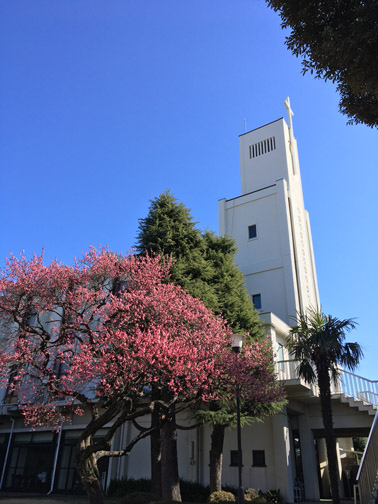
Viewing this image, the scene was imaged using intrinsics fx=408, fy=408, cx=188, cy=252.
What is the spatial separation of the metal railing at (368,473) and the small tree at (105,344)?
160 inches

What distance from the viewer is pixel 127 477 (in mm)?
20047

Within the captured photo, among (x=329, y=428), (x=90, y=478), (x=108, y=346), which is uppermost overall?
(x=108, y=346)

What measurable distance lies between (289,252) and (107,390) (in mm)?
17633

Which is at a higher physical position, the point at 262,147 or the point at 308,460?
the point at 262,147

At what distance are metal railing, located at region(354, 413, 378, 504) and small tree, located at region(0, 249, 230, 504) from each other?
4.07m

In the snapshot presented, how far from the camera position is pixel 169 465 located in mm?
13633

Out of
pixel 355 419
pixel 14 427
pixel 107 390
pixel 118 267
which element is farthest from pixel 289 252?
pixel 14 427

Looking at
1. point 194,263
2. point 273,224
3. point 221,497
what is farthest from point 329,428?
point 273,224

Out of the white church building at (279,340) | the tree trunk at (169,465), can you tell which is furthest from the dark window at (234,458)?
the tree trunk at (169,465)

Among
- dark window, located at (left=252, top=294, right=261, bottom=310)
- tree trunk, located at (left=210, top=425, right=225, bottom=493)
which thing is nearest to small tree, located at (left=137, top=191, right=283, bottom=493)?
tree trunk, located at (left=210, top=425, right=225, bottom=493)

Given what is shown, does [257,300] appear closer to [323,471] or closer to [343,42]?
[323,471]

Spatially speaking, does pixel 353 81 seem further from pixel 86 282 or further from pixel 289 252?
pixel 289 252

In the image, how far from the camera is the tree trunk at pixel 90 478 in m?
10.1

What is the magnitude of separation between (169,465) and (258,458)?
20.9 ft
